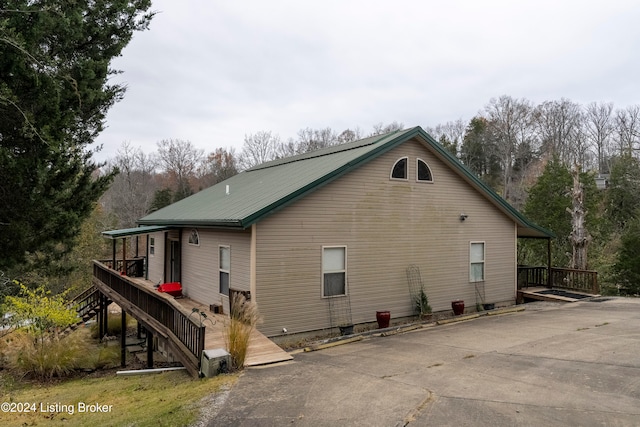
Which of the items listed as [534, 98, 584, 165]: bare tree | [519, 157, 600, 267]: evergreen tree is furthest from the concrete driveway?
[534, 98, 584, 165]: bare tree

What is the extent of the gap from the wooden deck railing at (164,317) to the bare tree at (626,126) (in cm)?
4192

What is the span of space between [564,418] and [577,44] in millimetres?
23278

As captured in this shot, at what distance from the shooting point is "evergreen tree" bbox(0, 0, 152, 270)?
28.3ft

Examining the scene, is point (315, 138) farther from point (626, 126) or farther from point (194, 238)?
point (194, 238)

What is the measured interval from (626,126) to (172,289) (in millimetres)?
42990

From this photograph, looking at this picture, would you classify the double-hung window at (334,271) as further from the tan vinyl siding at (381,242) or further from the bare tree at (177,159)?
the bare tree at (177,159)

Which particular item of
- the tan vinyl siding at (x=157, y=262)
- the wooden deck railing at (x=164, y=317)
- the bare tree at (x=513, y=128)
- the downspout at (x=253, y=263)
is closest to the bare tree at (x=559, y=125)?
the bare tree at (x=513, y=128)

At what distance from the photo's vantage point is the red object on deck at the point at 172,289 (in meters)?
13.9

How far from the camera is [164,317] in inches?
377

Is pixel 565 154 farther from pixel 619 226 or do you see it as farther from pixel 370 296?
pixel 370 296

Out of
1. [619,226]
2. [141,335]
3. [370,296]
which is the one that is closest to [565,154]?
[619,226]

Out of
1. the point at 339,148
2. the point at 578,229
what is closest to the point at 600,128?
the point at 578,229

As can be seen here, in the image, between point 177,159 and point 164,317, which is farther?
point 177,159

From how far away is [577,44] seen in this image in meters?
22.5
